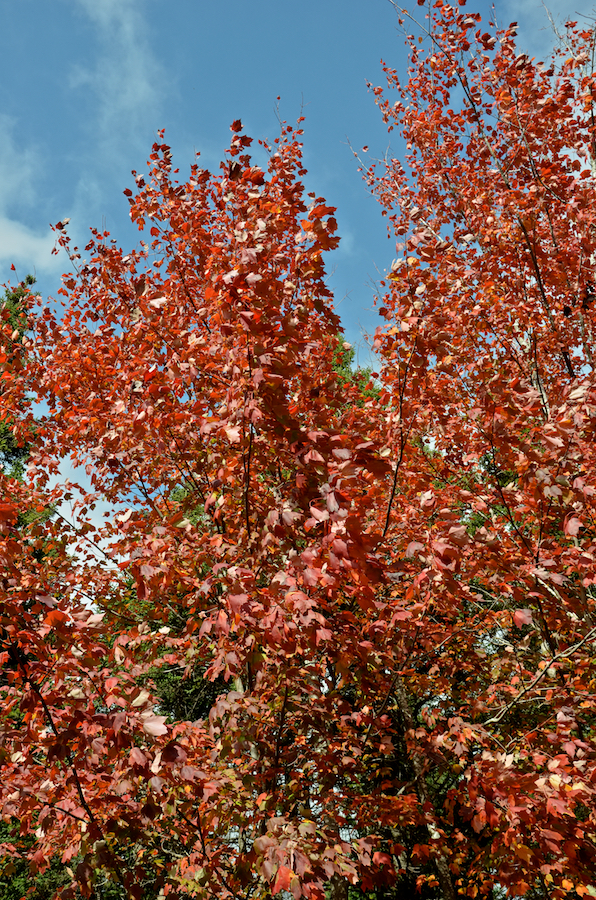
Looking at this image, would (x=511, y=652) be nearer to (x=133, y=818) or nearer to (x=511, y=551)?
(x=511, y=551)

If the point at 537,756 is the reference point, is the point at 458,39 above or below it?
above

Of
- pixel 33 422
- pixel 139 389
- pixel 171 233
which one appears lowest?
pixel 139 389

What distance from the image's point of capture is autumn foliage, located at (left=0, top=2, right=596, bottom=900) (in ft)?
8.02

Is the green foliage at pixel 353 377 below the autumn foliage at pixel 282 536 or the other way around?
the other way around

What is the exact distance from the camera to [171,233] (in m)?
4.93

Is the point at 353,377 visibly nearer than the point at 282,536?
No

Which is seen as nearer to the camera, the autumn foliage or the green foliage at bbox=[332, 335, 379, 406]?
the autumn foliage

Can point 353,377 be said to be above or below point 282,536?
above

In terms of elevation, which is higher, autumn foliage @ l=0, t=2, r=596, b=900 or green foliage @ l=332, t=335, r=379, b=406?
green foliage @ l=332, t=335, r=379, b=406

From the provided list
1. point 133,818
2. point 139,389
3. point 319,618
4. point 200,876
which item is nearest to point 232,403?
point 139,389

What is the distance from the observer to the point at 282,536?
9.27 ft

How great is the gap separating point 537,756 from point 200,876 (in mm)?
2195

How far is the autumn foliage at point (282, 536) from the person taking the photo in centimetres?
245

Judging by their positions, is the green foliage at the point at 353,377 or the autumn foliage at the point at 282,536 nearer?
the autumn foliage at the point at 282,536
